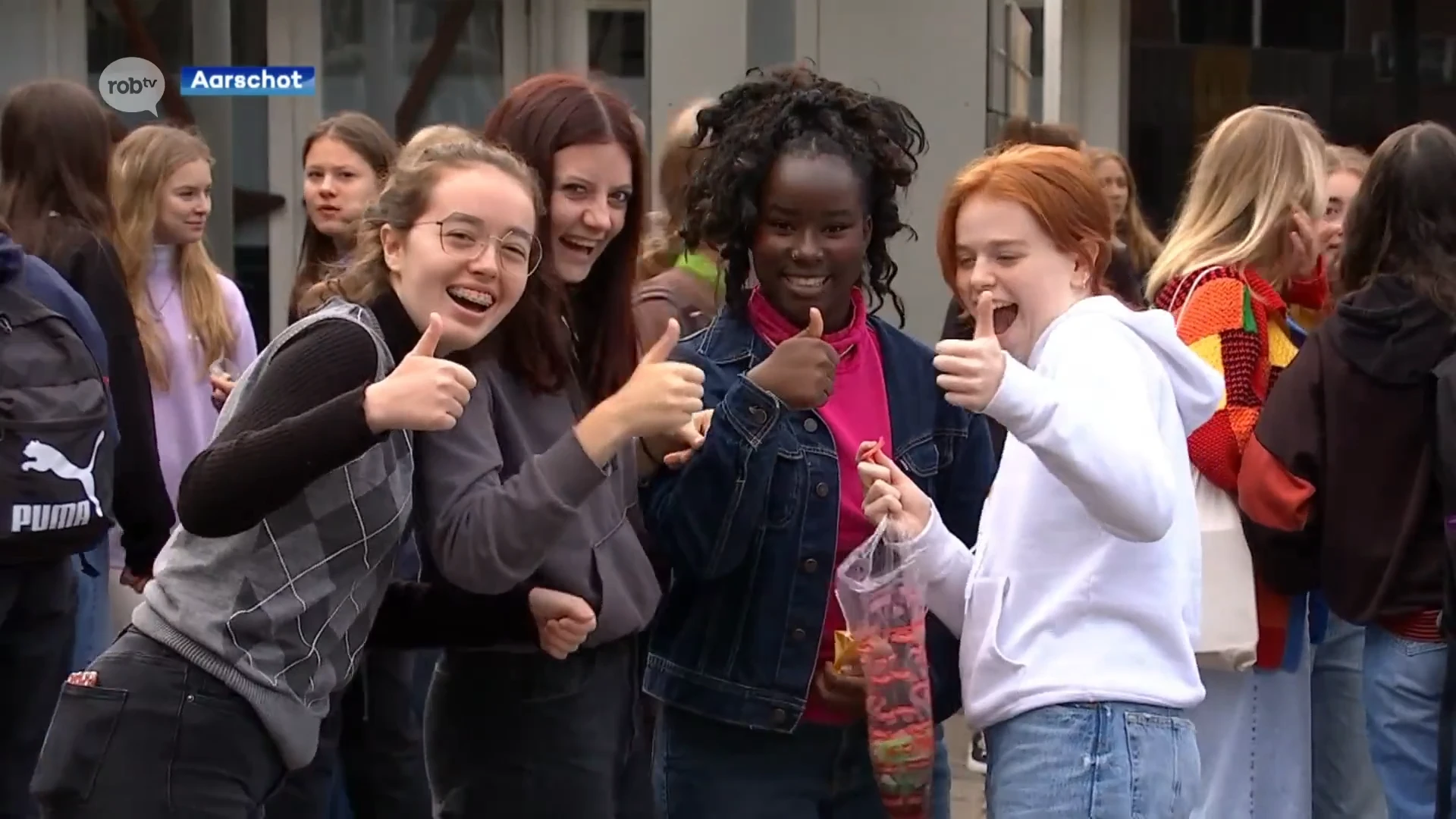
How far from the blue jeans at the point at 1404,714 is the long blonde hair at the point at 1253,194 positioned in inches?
35.0

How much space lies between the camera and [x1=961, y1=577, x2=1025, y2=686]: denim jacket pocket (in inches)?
107

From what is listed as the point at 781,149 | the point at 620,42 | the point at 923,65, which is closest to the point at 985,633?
the point at 781,149

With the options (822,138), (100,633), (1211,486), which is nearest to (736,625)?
(822,138)

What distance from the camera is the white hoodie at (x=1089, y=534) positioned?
8.38 feet

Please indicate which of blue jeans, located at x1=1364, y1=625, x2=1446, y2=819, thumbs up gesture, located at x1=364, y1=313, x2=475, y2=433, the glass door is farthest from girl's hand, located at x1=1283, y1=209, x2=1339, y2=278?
the glass door

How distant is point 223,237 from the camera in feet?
23.2

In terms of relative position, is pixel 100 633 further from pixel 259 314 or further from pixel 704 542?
pixel 259 314

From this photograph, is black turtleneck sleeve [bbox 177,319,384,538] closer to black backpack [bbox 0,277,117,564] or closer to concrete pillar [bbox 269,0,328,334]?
black backpack [bbox 0,277,117,564]

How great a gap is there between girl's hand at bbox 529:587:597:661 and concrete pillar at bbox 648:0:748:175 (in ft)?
15.9

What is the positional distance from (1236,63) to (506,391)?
6846 millimetres

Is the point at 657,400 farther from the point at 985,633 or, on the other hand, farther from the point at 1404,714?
the point at 1404,714

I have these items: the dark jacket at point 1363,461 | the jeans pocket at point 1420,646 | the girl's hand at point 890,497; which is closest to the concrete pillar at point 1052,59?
the dark jacket at point 1363,461

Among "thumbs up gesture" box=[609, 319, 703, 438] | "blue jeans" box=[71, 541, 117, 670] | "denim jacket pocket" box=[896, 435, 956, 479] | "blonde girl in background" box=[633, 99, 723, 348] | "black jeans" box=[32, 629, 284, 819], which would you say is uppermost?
"blonde girl in background" box=[633, 99, 723, 348]

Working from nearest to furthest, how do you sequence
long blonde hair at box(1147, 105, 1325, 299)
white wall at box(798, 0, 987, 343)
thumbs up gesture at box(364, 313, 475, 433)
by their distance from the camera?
thumbs up gesture at box(364, 313, 475, 433)
long blonde hair at box(1147, 105, 1325, 299)
white wall at box(798, 0, 987, 343)
